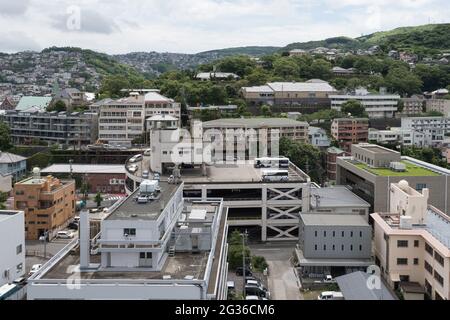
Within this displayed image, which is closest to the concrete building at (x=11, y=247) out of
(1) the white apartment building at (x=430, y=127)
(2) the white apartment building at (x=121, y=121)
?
(2) the white apartment building at (x=121, y=121)

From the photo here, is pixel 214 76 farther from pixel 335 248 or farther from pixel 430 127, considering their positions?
pixel 335 248

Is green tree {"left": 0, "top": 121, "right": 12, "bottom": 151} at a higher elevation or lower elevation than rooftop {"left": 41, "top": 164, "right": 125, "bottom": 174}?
higher

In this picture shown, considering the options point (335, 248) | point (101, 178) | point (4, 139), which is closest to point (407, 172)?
point (335, 248)

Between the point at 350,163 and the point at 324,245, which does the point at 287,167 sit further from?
the point at 324,245

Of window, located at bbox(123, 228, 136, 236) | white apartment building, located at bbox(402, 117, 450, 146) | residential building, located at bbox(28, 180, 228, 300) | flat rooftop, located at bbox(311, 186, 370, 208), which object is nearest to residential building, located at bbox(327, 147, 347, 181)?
flat rooftop, located at bbox(311, 186, 370, 208)

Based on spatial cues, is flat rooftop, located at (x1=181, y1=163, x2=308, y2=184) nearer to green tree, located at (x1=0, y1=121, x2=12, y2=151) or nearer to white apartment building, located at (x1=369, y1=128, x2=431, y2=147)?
white apartment building, located at (x1=369, y1=128, x2=431, y2=147)
